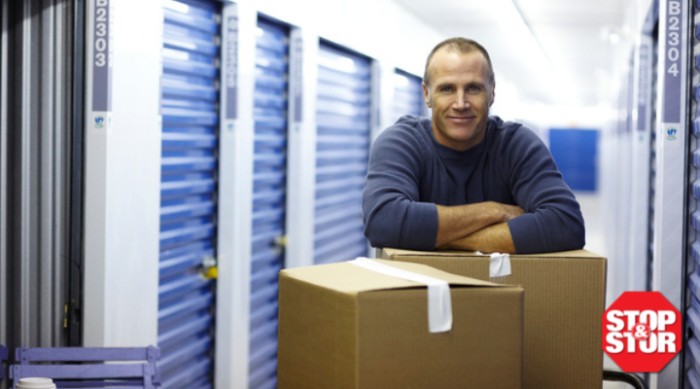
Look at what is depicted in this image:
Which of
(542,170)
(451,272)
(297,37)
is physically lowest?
(451,272)

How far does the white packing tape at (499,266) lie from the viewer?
244cm

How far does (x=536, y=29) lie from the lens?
12.7 meters

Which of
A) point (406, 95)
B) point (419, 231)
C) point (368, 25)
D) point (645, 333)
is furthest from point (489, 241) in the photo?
point (406, 95)

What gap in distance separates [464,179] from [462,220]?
26 centimetres

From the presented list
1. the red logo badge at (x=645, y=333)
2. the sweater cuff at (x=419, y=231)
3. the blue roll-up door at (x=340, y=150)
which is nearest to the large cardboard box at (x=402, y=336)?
the sweater cuff at (x=419, y=231)

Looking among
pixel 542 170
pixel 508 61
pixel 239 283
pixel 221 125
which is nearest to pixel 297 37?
pixel 221 125

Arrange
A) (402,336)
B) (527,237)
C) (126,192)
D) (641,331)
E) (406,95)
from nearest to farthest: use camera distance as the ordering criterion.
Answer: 1. (402,336)
2. (527,237)
3. (126,192)
4. (641,331)
5. (406,95)

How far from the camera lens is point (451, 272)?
8.02 feet

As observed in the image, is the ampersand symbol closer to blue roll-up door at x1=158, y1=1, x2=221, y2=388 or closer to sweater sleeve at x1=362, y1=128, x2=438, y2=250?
blue roll-up door at x1=158, y1=1, x2=221, y2=388

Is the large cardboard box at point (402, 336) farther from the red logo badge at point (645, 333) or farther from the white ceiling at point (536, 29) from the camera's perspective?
the white ceiling at point (536, 29)

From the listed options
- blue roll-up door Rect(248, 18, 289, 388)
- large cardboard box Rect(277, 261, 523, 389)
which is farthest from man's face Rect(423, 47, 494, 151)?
blue roll-up door Rect(248, 18, 289, 388)

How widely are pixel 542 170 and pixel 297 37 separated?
4.31 m

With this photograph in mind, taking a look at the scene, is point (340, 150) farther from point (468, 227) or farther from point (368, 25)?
point (468, 227)

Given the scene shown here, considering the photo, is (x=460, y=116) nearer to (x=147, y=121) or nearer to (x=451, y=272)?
(x=451, y=272)
